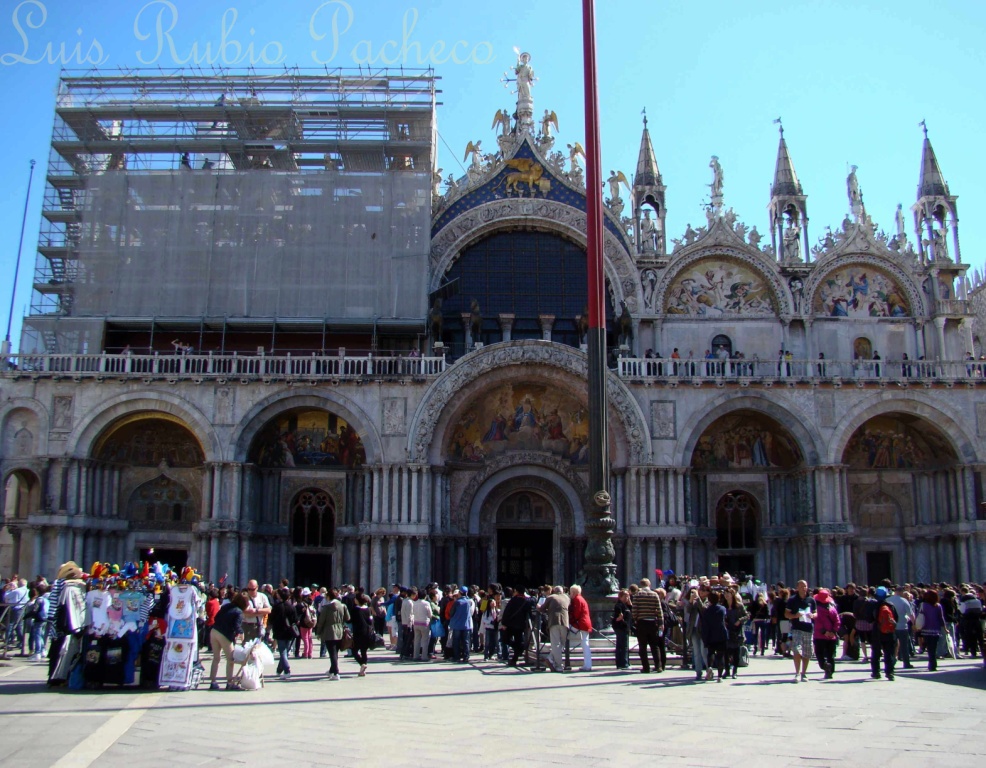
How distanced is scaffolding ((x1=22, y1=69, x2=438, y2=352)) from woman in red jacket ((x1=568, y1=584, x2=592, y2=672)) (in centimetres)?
1810

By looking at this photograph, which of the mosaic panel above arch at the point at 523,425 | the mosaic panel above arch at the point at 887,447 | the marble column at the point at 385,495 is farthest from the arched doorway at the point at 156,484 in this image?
the mosaic panel above arch at the point at 887,447

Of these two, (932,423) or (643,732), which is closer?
(643,732)

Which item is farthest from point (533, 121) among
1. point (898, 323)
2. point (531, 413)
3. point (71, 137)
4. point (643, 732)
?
point (643, 732)

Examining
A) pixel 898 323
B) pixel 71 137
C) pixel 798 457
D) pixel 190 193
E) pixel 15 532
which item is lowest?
pixel 15 532

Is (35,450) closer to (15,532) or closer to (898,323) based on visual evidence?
(15,532)

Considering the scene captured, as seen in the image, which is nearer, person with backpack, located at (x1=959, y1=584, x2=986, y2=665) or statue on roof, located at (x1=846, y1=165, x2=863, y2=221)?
person with backpack, located at (x1=959, y1=584, x2=986, y2=665)

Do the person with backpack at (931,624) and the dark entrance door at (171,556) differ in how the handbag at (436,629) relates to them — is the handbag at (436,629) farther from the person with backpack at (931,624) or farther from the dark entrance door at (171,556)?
the dark entrance door at (171,556)

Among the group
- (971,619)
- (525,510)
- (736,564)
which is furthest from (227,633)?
(736,564)

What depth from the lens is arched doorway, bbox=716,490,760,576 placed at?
115ft

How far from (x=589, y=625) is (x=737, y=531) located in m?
17.8

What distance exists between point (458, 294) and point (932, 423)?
1707cm

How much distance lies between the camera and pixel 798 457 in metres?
34.0

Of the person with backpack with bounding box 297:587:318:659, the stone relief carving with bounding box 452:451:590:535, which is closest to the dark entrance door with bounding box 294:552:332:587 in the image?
the stone relief carving with bounding box 452:451:590:535

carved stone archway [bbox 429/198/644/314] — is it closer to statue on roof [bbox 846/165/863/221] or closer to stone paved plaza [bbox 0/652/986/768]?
statue on roof [bbox 846/165/863/221]
